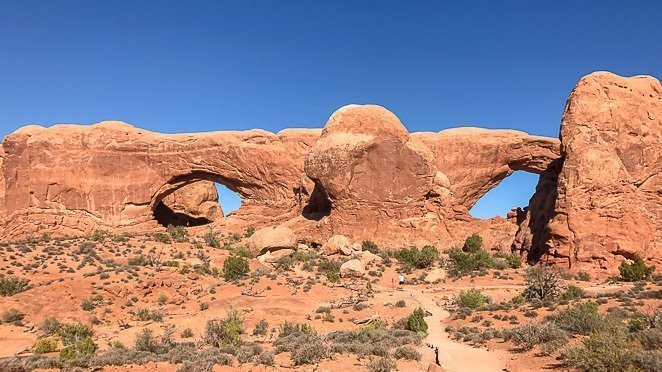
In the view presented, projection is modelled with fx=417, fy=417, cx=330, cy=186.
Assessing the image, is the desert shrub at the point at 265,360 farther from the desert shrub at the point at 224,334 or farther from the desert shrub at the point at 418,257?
the desert shrub at the point at 418,257

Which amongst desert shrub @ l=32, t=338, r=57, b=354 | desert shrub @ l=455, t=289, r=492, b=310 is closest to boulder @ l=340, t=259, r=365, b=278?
desert shrub @ l=455, t=289, r=492, b=310

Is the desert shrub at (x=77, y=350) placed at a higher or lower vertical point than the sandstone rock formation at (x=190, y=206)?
lower

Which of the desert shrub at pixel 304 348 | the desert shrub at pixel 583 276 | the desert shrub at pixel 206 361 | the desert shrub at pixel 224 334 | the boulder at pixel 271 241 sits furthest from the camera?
the boulder at pixel 271 241

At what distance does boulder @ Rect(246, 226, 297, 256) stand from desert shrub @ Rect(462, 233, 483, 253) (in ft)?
41.5

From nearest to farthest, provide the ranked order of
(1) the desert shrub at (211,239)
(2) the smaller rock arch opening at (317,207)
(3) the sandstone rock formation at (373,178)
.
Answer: (3) the sandstone rock formation at (373,178) < (1) the desert shrub at (211,239) < (2) the smaller rock arch opening at (317,207)

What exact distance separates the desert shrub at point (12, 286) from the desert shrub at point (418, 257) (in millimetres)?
20435

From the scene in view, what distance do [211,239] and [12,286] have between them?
1489 centimetres

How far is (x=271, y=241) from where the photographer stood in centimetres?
2914

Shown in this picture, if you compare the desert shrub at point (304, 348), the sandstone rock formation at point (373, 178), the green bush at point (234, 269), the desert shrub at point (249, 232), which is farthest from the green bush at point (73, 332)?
the desert shrub at point (249, 232)

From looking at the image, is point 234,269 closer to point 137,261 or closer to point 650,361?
point 137,261

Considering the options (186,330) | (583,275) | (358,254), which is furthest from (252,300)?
(583,275)

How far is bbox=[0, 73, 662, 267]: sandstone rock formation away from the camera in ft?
84.1

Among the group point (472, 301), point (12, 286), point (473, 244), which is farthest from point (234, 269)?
point (473, 244)

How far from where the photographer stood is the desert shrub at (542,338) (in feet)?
30.6
